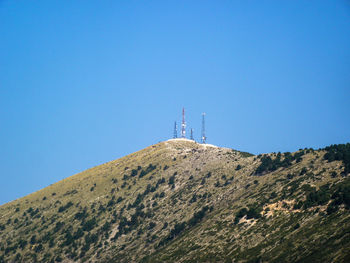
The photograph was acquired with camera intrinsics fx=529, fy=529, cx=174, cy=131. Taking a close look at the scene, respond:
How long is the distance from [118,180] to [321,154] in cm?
8088

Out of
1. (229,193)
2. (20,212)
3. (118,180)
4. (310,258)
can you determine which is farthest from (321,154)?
(20,212)

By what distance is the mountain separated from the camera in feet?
335

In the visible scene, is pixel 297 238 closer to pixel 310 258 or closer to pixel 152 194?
pixel 310 258

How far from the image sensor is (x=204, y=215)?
14325cm

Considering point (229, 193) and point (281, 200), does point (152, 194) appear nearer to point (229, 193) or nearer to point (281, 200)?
point (229, 193)

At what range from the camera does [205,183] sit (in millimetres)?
166625

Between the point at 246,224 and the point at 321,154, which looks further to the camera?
the point at 321,154

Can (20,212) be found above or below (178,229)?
above

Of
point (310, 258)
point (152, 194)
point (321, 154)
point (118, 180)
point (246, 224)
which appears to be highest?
point (118, 180)

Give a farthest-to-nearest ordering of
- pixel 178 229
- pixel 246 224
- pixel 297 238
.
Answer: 1. pixel 178 229
2. pixel 246 224
3. pixel 297 238

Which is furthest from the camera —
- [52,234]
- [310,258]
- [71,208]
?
[71,208]

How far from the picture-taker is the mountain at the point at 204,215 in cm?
10200

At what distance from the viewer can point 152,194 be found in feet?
583

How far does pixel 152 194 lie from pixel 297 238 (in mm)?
85194
